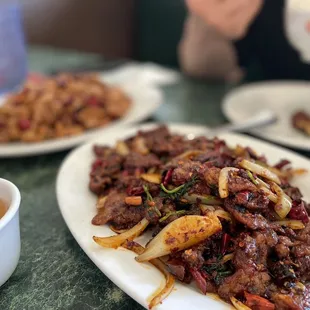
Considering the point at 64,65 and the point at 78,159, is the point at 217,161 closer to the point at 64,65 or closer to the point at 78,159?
the point at 78,159

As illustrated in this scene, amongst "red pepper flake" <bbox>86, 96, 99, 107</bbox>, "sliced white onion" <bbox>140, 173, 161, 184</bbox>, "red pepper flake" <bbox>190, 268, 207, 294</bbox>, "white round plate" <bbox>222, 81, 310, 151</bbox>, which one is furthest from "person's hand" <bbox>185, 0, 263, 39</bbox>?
"red pepper flake" <bbox>190, 268, 207, 294</bbox>

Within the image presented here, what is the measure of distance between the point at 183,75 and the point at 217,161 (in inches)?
70.1

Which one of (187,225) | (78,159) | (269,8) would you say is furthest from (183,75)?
(187,225)

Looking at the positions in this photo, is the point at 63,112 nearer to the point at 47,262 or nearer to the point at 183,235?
the point at 47,262

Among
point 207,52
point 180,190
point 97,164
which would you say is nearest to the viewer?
point 180,190

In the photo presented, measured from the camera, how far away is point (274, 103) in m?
2.25

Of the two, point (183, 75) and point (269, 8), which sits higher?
point (269, 8)

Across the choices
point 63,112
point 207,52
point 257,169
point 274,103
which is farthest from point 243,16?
point 257,169

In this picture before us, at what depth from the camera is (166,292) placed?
0.91 meters

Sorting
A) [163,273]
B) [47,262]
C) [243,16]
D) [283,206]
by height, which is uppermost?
[243,16]

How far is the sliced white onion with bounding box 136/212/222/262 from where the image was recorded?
971mm

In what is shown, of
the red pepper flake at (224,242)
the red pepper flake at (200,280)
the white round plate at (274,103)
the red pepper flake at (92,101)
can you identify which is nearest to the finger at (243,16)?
the white round plate at (274,103)

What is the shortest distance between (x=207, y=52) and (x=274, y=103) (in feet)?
2.72

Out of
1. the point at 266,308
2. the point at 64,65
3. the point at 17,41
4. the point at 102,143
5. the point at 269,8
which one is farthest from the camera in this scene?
the point at 64,65
